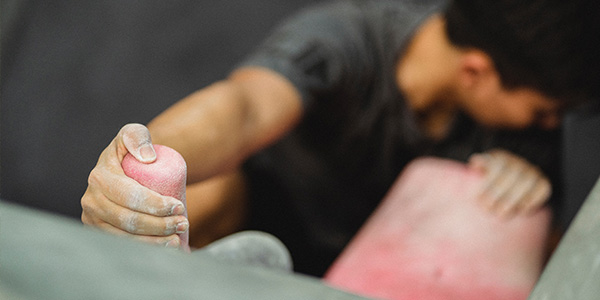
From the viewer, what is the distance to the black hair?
21.9 inches

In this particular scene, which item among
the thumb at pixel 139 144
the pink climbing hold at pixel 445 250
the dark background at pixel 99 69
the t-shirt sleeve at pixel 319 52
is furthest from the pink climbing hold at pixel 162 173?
the t-shirt sleeve at pixel 319 52

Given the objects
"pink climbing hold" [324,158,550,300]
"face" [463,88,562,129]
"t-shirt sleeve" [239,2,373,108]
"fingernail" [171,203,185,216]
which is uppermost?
"fingernail" [171,203,185,216]

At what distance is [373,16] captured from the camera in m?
0.77

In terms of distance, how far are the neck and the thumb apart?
53 cm

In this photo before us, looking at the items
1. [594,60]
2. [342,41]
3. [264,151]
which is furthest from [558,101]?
[264,151]

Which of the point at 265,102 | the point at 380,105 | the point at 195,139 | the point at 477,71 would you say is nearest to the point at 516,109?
the point at 477,71

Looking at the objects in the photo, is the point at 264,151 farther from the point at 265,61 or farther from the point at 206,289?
the point at 206,289

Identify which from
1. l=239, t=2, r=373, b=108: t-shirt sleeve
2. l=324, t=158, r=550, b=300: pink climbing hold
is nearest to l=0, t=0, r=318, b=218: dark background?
l=239, t=2, r=373, b=108: t-shirt sleeve

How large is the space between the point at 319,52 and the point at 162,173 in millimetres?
461

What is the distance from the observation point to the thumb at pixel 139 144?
230mm

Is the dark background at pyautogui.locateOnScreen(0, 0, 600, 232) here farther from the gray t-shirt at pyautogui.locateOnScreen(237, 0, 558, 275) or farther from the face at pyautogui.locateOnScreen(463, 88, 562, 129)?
the gray t-shirt at pyautogui.locateOnScreen(237, 0, 558, 275)

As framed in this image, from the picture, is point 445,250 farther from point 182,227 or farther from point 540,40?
point 182,227

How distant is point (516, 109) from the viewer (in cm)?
68

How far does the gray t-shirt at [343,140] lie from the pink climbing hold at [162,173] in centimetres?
42
